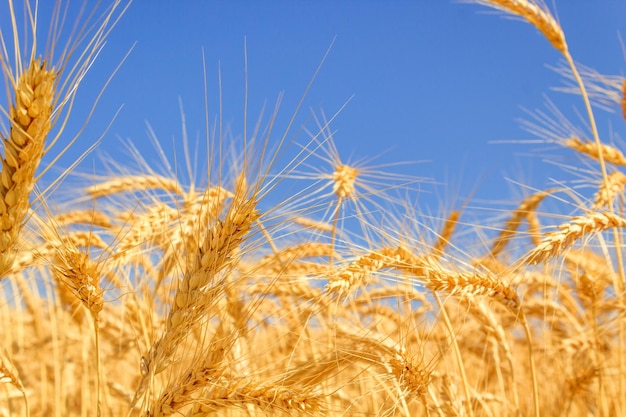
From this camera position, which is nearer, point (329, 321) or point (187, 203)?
point (329, 321)

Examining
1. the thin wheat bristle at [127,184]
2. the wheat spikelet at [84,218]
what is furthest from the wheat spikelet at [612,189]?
the wheat spikelet at [84,218]

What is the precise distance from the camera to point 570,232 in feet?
6.31

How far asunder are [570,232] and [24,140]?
150 cm

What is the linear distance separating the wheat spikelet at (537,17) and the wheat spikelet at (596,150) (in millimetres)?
499

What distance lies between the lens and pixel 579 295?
131 inches

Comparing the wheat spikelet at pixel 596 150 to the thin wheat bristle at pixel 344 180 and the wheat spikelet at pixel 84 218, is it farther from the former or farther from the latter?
the wheat spikelet at pixel 84 218

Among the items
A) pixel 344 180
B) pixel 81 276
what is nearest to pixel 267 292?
pixel 81 276

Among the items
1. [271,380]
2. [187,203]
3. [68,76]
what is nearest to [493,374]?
[187,203]

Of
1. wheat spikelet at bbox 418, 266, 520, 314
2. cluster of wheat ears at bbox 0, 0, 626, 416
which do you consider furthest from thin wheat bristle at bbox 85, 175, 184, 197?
wheat spikelet at bbox 418, 266, 520, 314

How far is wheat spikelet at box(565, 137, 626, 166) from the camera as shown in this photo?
Answer: 2.96m

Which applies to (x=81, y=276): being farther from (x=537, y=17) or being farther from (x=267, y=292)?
(x=537, y=17)

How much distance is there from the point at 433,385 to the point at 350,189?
1.16 m

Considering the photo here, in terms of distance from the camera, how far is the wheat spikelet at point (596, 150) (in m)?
2.96

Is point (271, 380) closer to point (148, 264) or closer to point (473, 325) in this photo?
point (148, 264)
